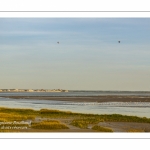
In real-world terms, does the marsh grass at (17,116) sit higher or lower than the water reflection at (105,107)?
lower

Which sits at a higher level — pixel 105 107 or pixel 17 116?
pixel 105 107

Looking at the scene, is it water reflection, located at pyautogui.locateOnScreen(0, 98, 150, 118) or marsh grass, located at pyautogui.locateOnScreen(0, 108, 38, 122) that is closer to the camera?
marsh grass, located at pyautogui.locateOnScreen(0, 108, 38, 122)

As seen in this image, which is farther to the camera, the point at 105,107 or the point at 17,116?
the point at 105,107

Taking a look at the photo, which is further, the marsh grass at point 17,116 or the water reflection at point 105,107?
the water reflection at point 105,107

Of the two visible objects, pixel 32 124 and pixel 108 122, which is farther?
pixel 108 122

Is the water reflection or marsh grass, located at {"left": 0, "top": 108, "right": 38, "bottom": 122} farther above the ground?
the water reflection
